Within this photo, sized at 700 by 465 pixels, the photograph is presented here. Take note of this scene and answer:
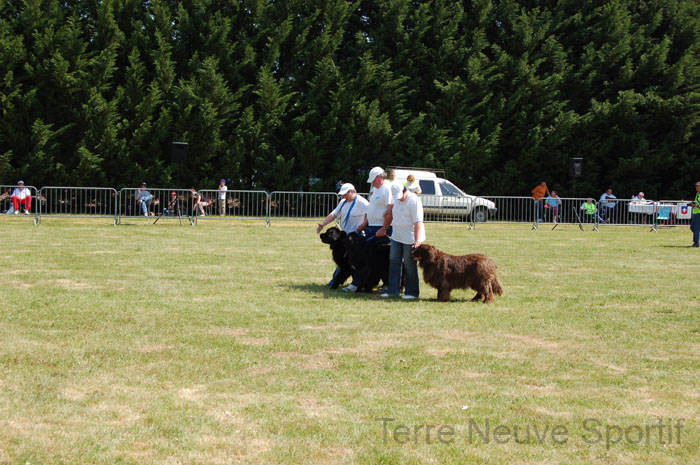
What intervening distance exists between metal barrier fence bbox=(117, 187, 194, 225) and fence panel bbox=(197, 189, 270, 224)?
63 cm

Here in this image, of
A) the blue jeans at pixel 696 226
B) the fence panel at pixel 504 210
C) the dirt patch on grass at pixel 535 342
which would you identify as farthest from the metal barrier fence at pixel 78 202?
the dirt patch on grass at pixel 535 342

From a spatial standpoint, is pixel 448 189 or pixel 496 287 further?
pixel 448 189

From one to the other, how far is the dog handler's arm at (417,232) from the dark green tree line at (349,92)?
73.4ft

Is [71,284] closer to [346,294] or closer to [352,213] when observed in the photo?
[346,294]

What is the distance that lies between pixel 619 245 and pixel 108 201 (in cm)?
1661

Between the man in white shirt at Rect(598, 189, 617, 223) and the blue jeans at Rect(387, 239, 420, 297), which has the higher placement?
the man in white shirt at Rect(598, 189, 617, 223)

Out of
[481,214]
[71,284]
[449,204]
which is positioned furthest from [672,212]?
[71,284]

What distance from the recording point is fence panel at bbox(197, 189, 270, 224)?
82.1 ft

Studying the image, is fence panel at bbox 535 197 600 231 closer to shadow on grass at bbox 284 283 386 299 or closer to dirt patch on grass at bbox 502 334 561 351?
shadow on grass at bbox 284 283 386 299

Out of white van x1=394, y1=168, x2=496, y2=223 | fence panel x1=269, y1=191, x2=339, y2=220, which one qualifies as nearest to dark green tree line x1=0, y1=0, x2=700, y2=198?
white van x1=394, y1=168, x2=496, y2=223

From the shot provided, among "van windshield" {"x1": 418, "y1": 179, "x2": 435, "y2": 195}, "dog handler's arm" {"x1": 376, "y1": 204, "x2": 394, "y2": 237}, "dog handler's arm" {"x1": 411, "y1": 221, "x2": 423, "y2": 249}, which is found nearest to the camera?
"dog handler's arm" {"x1": 411, "y1": 221, "x2": 423, "y2": 249}

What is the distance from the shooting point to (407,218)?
31.7 feet

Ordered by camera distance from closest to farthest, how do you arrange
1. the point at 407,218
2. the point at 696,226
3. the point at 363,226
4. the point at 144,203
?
the point at 407,218 < the point at 363,226 < the point at 696,226 < the point at 144,203

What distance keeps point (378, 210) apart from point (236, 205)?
615 inches
